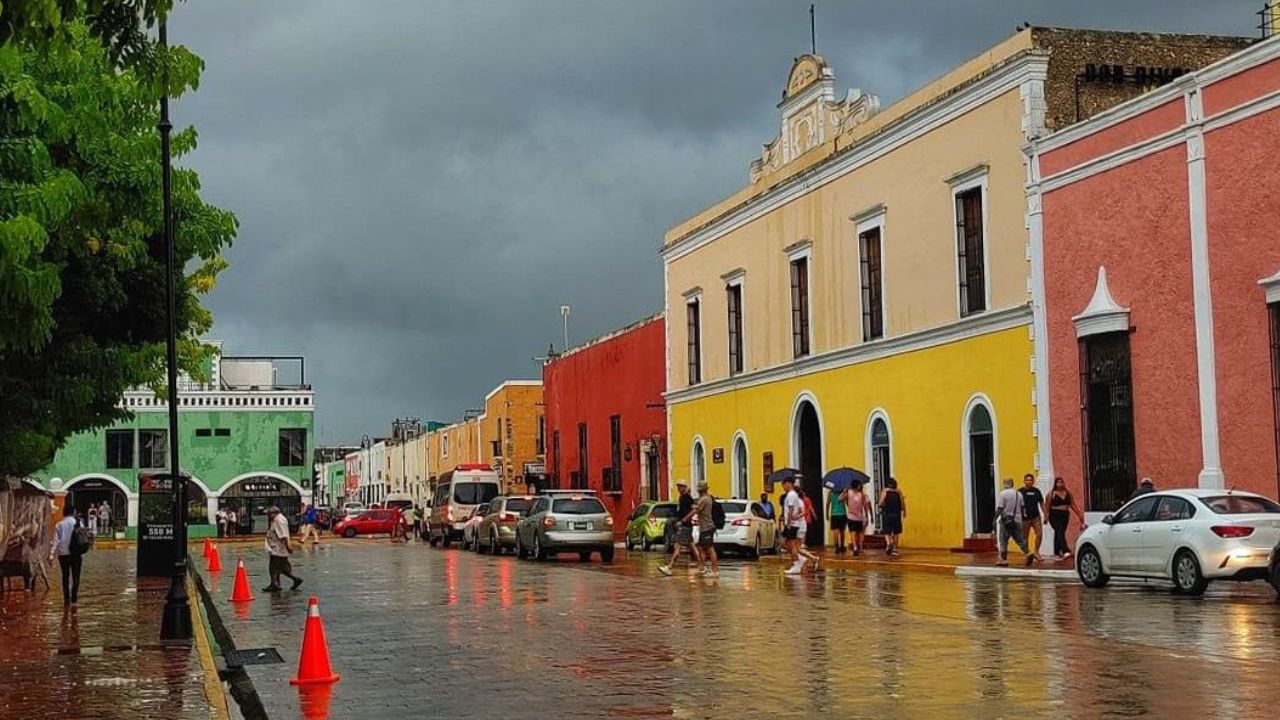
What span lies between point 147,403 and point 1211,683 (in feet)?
214

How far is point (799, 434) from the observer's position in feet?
135

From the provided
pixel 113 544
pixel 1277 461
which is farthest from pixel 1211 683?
pixel 113 544

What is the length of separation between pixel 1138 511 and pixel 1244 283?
15.6 ft

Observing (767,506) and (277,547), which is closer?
(277,547)

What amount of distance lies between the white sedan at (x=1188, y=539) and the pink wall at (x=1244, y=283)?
3177mm

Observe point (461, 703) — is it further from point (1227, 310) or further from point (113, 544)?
point (113, 544)

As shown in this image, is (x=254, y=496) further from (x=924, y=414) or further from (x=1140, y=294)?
(x=1140, y=294)

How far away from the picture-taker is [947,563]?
28.0 meters

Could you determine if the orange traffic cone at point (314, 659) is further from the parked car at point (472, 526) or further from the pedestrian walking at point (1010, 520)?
the parked car at point (472, 526)

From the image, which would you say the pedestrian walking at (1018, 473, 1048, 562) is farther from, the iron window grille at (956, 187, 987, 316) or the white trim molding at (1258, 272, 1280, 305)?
the white trim molding at (1258, 272, 1280, 305)

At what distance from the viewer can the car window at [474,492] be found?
50938mm

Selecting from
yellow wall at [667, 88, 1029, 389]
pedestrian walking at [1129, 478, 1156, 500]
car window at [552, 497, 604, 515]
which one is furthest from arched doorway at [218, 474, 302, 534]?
pedestrian walking at [1129, 478, 1156, 500]

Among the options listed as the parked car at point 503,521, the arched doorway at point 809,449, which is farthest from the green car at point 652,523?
the arched doorway at point 809,449

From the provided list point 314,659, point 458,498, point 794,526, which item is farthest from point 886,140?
point 314,659
